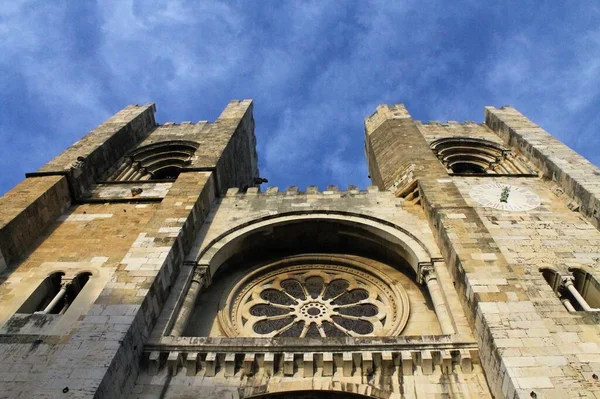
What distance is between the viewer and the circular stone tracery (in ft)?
27.8

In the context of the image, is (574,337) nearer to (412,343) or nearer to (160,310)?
(412,343)

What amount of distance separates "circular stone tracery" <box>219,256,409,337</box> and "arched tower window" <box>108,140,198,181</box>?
5.80 metres

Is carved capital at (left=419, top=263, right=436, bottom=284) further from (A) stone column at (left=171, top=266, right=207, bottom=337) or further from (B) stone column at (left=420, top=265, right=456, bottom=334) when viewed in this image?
(A) stone column at (left=171, top=266, right=207, bottom=337)

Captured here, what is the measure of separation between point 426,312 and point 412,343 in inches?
78.5

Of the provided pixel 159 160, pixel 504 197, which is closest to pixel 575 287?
pixel 504 197

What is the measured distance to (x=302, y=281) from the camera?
9891 millimetres

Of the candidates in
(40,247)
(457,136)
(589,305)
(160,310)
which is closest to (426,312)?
(589,305)

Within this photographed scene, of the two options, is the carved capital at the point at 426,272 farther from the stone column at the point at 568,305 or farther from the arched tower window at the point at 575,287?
the stone column at the point at 568,305

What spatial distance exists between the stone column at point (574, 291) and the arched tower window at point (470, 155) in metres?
6.66

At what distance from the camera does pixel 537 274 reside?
7.88m

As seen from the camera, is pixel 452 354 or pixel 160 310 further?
pixel 160 310

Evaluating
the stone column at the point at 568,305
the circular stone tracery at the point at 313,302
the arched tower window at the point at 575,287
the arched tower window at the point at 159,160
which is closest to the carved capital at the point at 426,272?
the circular stone tracery at the point at 313,302

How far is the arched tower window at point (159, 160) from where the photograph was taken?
1437 cm

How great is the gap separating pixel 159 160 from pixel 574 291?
1172cm
